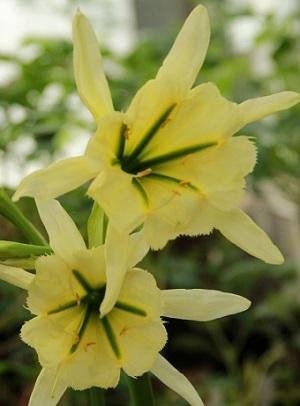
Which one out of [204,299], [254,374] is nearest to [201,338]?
[254,374]

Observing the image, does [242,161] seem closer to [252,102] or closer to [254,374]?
[252,102]

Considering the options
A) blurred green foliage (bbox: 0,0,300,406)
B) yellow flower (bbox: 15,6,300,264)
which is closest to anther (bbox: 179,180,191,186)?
yellow flower (bbox: 15,6,300,264)

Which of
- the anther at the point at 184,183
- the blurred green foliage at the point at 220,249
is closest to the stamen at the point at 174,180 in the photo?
the anther at the point at 184,183

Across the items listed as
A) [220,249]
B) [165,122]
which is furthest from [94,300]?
[220,249]

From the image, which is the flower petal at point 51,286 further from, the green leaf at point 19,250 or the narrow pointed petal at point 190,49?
the narrow pointed petal at point 190,49

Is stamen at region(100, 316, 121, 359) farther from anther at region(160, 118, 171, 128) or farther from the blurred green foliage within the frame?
the blurred green foliage
